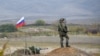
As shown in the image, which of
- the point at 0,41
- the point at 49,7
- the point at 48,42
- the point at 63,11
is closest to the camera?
the point at 0,41

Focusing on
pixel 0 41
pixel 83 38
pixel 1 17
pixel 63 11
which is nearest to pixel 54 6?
pixel 63 11

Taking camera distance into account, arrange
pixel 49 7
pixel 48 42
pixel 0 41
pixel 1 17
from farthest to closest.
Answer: pixel 49 7 → pixel 1 17 → pixel 48 42 → pixel 0 41

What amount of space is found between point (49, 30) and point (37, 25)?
633 mm

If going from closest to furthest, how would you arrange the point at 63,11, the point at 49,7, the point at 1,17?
the point at 1,17 < the point at 63,11 < the point at 49,7

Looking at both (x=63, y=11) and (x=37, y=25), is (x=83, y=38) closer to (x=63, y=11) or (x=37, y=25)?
(x=37, y=25)

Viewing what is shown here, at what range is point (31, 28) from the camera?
20.5 m

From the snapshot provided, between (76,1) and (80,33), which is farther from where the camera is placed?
(76,1)

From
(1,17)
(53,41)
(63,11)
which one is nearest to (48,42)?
(53,41)

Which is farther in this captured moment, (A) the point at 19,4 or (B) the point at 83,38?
(A) the point at 19,4

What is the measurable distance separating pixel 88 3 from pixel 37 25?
16.1 meters

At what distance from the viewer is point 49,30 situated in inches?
844

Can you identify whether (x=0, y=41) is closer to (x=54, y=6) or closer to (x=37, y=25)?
(x=37, y=25)

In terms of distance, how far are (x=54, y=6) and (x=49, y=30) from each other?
14.1 m

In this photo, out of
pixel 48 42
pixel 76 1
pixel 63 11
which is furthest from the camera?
pixel 76 1
